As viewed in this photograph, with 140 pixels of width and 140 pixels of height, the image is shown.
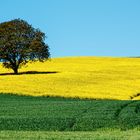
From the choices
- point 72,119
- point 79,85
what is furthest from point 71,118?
point 79,85

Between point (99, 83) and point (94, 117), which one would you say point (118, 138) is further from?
point (99, 83)

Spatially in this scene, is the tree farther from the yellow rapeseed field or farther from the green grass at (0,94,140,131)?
the green grass at (0,94,140,131)

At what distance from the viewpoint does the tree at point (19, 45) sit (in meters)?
78.1

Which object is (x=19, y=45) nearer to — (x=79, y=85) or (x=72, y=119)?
(x=79, y=85)

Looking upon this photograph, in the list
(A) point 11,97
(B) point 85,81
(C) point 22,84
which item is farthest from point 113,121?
(B) point 85,81

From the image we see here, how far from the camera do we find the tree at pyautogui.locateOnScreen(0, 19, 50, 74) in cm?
7812

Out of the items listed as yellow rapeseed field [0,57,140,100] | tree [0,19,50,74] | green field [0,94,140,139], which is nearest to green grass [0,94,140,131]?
green field [0,94,140,139]

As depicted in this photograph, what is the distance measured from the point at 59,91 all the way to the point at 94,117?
22387 mm

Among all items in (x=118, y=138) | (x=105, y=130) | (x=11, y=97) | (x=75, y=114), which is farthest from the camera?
(x=11, y=97)

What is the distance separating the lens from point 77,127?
26453mm

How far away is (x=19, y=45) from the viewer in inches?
3095

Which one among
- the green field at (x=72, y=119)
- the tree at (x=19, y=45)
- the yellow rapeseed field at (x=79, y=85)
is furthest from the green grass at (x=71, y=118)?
the tree at (x=19, y=45)

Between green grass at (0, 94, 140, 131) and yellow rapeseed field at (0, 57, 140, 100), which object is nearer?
green grass at (0, 94, 140, 131)

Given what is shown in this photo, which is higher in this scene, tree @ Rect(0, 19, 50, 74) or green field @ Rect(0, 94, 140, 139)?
tree @ Rect(0, 19, 50, 74)
